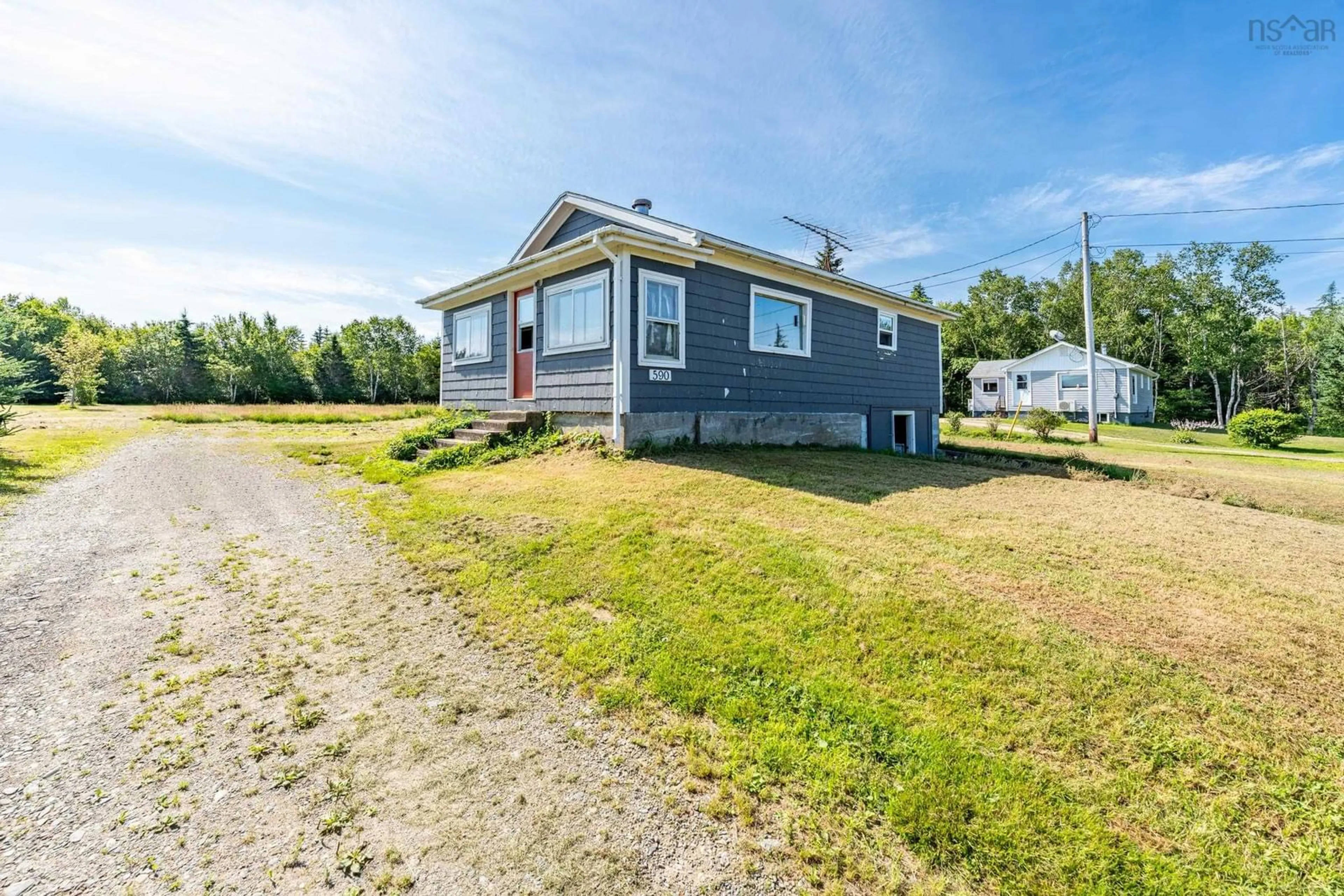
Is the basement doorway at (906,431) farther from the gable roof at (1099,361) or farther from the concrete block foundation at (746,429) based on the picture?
the gable roof at (1099,361)

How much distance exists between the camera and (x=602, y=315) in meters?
8.52

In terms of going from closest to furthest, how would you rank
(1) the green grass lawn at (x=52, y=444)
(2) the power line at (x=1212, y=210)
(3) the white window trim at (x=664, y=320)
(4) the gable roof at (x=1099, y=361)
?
(1) the green grass lawn at (x=52, y=444) < (3) the white window trim at (x=664, y=320) < (2) the power line at (x=1212, y=210) < (4) the gable roof at (x=1099, y=361)

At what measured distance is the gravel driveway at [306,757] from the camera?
5.86 ft

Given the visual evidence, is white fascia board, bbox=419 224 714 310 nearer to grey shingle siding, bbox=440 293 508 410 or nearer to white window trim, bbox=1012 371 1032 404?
grey shingle siding, bbox=440 293 508 410

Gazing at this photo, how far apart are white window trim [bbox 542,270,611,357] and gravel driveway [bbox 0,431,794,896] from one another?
521 cm

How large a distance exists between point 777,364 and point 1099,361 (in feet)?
97.8

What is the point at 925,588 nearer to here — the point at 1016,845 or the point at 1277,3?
the point at 1016,845

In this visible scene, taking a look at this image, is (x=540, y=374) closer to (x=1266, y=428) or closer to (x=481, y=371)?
(x=481, y=371)

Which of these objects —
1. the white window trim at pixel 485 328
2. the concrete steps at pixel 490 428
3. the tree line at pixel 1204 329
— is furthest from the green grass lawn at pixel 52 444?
the tree line at pixel 1204 329

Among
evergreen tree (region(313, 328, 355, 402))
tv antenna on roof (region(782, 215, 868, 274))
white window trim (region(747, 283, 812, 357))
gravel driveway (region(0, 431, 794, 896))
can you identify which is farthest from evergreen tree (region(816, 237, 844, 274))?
evergreen tree (region(313, 328, 355, 402))

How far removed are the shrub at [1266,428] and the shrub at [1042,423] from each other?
5656 millimetres

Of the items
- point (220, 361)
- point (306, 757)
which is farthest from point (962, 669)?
point (220, 361)

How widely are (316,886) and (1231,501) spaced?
10.9m

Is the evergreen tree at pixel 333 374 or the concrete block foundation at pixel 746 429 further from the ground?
the evergreen tree at pixel 333 374
